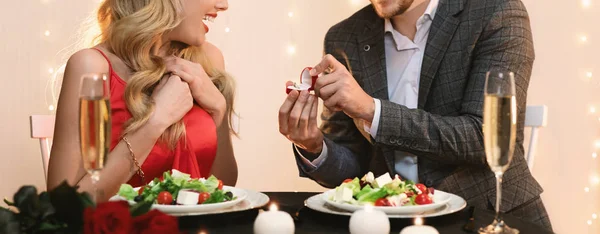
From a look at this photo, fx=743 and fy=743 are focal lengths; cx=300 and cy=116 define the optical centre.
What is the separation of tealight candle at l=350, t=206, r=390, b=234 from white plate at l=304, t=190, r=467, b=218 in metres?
0.13

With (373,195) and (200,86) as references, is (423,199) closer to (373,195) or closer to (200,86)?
(373,195)

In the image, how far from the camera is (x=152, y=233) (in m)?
0.95

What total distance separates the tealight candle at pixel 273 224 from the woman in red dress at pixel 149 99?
73cm

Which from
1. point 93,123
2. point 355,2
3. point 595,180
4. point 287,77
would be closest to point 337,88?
point 93,123

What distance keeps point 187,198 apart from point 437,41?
110 centimetres

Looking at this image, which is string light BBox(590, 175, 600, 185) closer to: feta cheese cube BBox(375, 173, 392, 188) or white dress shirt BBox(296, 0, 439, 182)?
white dress shirt BBox(296, 0, 439, 182)

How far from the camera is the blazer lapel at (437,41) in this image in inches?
86.8

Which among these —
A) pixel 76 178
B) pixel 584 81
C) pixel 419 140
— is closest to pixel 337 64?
pixel 419 140

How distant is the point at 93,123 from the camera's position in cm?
116

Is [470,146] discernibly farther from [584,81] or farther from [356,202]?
[584,81]

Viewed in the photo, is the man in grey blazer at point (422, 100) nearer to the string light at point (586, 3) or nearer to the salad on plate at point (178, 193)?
the salad on plate at point (178, 193)

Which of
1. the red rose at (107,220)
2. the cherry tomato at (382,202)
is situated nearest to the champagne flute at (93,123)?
the red rose at (107,220)

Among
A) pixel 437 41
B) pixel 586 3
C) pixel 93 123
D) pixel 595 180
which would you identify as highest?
pixel 586 3

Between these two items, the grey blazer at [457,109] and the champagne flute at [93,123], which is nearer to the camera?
the champagne flute at [93,123]
